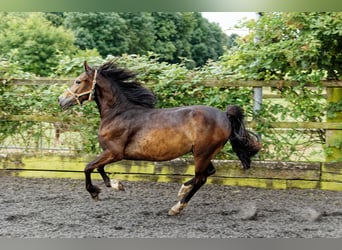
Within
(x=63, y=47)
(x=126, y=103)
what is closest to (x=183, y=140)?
(x=126, y=103)

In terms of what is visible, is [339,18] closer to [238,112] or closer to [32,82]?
[238,112]

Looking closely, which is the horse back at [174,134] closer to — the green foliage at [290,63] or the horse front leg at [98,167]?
the horse front leg at [98,167]

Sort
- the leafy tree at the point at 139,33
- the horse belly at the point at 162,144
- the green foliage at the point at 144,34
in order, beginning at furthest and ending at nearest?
the leafy tree at the point at 139,33 < the green foliage at the point at 144,34 < the horse belly at the point at 162,144

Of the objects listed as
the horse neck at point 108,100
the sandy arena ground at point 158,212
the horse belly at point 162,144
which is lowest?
the sandy arena ground at point 158,212

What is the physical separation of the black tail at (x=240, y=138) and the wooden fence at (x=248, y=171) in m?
1.29

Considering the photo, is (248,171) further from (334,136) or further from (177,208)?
(177,208)

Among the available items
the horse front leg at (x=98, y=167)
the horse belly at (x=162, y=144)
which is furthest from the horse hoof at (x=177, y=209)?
the horse front leg at (x=98, y=167)

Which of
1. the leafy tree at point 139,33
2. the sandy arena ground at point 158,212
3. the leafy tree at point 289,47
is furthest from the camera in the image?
the leafy tree at point 139,33

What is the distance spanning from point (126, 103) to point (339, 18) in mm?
2808

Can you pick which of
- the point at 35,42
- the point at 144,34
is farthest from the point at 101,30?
the point at 35,42

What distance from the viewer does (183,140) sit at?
4.87 m

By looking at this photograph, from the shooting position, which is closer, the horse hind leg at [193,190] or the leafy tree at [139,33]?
the horse hind leg at [193,190]

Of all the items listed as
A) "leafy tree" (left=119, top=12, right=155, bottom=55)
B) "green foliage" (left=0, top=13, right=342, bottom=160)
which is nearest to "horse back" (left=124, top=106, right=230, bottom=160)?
"green foliage" (left=0, top=13, right=342, bottom=160)

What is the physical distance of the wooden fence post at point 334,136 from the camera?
634cm
